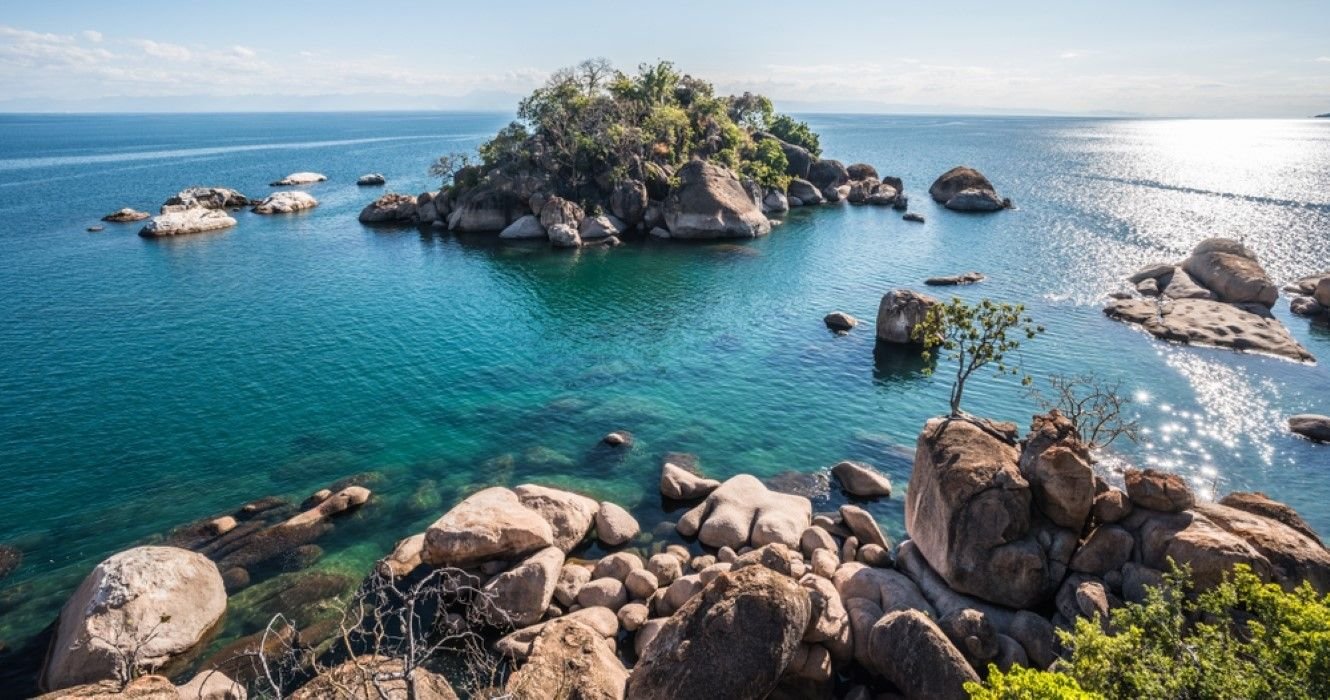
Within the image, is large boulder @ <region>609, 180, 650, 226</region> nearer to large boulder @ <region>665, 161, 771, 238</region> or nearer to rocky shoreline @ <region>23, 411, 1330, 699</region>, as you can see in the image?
large boulder @ <region>665, 161, 771, 238</region>

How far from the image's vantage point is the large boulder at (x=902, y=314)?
51.0m

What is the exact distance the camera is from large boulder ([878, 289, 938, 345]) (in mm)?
50969

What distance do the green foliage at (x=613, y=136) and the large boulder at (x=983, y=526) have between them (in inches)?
2741

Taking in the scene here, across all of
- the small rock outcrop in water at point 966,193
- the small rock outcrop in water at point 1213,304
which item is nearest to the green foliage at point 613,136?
the small rock outcrop in water at point 966,193

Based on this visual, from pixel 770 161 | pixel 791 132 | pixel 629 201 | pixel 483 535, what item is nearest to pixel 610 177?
pixel 629 201

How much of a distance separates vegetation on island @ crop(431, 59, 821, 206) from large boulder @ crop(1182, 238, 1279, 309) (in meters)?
57.0

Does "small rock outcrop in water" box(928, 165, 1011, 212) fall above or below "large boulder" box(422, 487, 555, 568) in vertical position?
above

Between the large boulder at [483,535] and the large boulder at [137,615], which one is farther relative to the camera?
the large boulder at [483,535]

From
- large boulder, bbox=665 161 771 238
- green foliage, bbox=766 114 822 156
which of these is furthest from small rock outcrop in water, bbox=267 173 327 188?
green foliage, bbox=766 114 822 156

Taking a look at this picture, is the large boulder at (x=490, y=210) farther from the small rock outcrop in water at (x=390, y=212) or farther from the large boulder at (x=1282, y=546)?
the large boulder at (x=1282, y=546)

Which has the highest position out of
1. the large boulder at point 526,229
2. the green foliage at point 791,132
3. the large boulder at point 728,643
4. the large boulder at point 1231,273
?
the green foliage at point 791,132

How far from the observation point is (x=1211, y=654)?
50.8 feet

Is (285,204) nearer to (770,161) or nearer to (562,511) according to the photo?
(770,161)

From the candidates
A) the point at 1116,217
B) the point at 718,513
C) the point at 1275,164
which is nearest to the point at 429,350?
→ the point at 718,513
